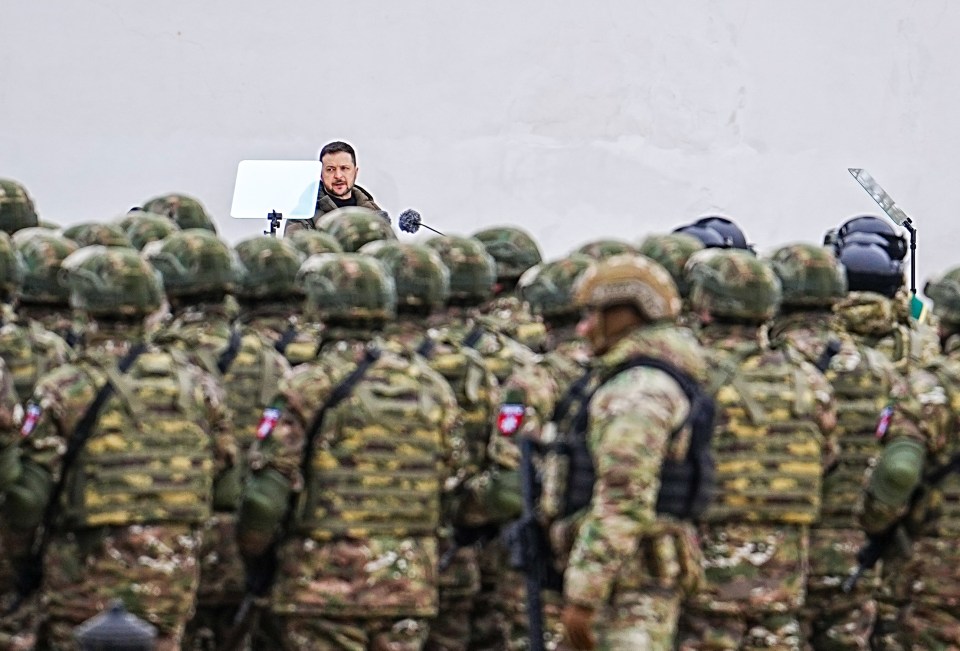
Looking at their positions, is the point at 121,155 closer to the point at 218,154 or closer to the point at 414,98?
the point at 218,154

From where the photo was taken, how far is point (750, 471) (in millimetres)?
9742

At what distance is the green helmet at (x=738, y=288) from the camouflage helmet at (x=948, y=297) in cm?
81

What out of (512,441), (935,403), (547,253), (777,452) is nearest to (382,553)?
(512,441)

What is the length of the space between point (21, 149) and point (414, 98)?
8.58 feet

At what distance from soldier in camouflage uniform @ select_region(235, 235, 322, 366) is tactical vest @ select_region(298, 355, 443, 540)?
5.16ft

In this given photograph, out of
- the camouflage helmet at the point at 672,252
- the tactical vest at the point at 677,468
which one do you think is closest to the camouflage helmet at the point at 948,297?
the camouflage helmet at the point at 672,252

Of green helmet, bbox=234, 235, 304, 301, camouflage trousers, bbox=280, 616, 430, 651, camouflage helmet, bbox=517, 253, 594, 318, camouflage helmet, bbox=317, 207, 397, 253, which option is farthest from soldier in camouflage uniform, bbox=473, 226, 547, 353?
camouflage trousers, bbox=280, 616, 430, 651

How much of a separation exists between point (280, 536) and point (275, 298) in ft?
5.64

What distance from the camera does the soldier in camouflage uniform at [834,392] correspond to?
10.8 metres

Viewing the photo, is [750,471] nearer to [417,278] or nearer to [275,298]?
[417,278]

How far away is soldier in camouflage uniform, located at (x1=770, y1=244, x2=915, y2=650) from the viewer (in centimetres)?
1079

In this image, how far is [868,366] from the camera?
35.6 feet

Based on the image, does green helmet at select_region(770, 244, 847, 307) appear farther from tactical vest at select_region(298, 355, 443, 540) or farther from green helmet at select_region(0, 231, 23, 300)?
green helmet at select_region(0, 231, 23, 300)

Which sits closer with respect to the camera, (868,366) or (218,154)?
(868,366)
